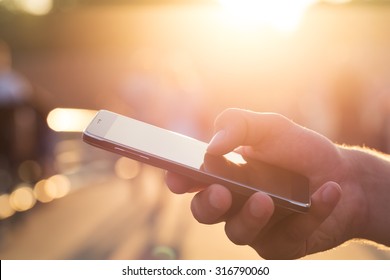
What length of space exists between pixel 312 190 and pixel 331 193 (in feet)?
1.95

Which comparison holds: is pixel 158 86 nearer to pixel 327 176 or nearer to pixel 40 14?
pixel 327 176

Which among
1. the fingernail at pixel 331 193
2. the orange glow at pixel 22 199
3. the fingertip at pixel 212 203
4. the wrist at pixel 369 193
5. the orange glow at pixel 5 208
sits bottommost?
the orange glow at pixel 22 199

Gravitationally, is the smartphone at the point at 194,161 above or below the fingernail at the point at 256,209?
above

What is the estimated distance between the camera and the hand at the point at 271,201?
277 cm

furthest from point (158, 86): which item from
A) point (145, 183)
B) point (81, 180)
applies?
point (81, 180)

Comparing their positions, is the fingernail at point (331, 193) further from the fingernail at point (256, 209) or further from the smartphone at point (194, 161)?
the fingernail at point (256, 209)

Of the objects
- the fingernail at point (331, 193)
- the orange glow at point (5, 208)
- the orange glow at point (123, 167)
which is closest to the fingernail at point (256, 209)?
the fingernail at point (331, 193)

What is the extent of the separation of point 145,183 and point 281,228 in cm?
723

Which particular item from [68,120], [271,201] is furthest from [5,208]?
[271,201]

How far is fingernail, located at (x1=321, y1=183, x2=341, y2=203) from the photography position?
2750 millimetres

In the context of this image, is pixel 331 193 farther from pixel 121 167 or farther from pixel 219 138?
pixel 121 167

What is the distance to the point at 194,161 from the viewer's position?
2936mm

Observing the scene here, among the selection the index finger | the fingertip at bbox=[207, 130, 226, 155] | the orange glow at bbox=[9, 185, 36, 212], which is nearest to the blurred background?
the orange glow at bbox=[9, 185, 36, 212]

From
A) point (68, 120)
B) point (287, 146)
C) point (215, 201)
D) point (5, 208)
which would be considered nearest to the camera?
point (215, 201)
